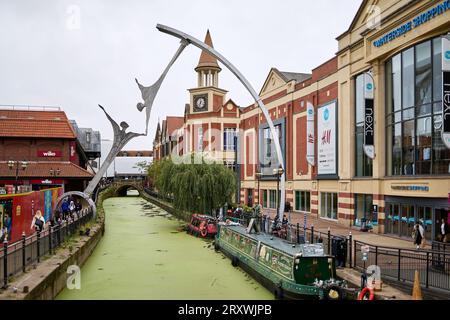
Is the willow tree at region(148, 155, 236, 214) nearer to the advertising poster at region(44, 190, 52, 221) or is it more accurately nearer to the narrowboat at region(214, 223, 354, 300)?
the advertising poster at region(44, 190, 52, 221)

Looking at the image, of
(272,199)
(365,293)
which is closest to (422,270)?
(365,293)

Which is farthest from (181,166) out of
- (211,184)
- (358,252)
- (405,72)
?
(358,252)

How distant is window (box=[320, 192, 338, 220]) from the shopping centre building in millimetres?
71

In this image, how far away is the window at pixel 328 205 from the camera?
3111 cm

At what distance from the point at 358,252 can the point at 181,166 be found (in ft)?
67.5

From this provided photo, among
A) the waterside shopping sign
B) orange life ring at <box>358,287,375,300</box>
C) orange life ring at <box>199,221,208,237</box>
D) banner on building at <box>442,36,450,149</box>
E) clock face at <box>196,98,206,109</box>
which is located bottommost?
orange life ring at <box>199,221,208,237</box>

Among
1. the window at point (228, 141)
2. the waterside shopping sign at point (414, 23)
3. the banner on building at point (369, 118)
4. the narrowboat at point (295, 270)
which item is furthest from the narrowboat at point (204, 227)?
the window at point (228, 141)

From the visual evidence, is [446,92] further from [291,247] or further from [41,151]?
[41,151]

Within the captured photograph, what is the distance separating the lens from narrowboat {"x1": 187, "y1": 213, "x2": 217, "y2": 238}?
28703 mm

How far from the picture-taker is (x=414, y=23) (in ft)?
71.1

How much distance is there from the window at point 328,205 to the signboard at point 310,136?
2.89m

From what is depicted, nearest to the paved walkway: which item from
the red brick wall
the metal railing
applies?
the metal railing

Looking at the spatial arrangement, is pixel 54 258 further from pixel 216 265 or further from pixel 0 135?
pixel 0 135

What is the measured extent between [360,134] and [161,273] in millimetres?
15871
